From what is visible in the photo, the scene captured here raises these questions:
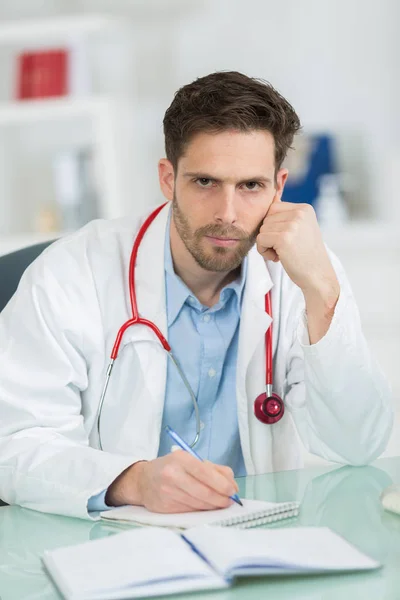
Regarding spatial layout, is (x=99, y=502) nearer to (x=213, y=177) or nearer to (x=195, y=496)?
(x=195, y=496)

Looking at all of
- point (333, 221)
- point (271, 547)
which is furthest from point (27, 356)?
point (333, 221)

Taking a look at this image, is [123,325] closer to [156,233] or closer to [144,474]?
[156,233]

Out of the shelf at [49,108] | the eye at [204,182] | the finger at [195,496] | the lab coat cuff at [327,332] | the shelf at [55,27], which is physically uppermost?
the shelf at [55,27]

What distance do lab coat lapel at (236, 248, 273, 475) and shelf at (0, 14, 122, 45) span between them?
1.91 meters

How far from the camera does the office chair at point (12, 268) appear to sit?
1.74 meters

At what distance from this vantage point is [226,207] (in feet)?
5.25

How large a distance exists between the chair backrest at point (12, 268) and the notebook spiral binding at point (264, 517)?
2.55ft

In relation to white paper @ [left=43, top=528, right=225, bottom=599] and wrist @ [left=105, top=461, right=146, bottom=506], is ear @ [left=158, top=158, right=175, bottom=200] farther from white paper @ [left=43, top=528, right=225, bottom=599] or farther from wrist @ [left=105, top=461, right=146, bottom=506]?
white paper @ [left=43, top=528, right=225, bottom=599]

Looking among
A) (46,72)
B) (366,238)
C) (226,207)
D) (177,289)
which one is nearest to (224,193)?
(226,207)

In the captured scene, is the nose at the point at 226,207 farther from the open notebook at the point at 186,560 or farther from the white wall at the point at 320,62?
the white wall at the point at 320,62

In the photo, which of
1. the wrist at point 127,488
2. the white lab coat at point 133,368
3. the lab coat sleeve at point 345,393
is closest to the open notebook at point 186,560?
the wrist at point 127,488

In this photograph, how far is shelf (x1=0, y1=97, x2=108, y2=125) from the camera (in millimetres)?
3293

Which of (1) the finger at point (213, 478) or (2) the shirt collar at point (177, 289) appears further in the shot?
(2) the shirt collar at point (177, 289)

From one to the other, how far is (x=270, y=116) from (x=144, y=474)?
0.74 meters
